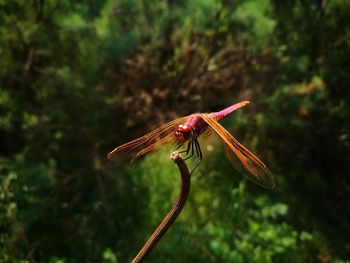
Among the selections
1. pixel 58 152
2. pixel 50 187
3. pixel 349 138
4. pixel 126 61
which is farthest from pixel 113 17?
pixel 349 138

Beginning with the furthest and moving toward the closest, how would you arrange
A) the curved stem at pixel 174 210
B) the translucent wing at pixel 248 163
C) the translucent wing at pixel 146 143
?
the translucent wing at pixel 146 143 < the translucent wing at pixel 248 163 < the curved stem at pixel 174 210

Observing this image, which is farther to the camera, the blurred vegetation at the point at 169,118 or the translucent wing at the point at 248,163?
the blurred vegetation at the point at 169,118

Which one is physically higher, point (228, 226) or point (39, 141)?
point (39, 141)

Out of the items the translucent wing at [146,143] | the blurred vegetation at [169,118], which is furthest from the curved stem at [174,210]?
the blurred vegetation at [169,118]

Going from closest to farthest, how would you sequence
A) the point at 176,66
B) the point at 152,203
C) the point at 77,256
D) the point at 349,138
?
the point at 77,256 → the point at 152,203 → the point at 349,138 → the point at 176,66

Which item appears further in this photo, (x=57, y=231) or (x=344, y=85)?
(x=344, y=85)

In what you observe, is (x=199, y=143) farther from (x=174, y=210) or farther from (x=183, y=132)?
(x=174, y=210)

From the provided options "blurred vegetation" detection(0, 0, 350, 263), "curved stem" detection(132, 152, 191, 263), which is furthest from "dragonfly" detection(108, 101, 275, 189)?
"blurred vegetation" detection(0, 0, 350, 263)

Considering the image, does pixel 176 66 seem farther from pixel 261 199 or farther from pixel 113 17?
pixel 261 199

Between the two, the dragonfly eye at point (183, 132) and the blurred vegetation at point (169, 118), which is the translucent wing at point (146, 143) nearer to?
the dragonfly eye at point (183, 132)
